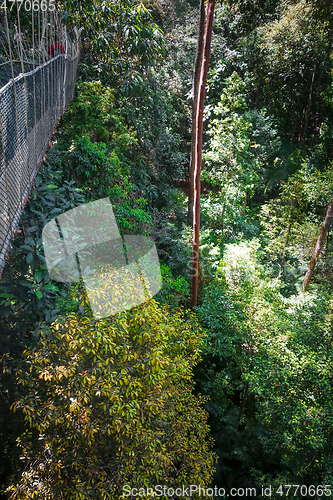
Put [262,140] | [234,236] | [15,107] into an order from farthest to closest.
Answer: [262,140] < [234,236] < [15,107]

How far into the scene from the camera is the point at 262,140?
1015cm

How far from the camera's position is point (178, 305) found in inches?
220

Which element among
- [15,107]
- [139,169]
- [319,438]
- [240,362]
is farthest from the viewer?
[139,169]

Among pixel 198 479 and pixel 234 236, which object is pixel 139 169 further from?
pixel 198 479

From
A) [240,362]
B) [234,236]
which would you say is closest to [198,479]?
[240,362]

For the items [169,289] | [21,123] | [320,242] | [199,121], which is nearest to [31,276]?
[21,123]

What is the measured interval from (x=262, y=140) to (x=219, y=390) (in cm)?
848

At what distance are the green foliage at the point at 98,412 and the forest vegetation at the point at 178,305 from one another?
2 cm

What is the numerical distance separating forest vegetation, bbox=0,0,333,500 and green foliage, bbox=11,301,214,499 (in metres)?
0.02

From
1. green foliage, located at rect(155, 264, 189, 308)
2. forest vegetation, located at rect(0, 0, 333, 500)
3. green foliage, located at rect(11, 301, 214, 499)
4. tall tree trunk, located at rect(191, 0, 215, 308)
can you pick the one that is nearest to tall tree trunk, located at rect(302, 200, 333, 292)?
forest vegetation, located at rect(0, 0, 333, 500)

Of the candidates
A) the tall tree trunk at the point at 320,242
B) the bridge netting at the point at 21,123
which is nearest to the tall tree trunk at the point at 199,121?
the bridge netting at the point at 21,123

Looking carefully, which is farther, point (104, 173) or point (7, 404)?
point (104, 173)

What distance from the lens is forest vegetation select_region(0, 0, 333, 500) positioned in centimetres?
238

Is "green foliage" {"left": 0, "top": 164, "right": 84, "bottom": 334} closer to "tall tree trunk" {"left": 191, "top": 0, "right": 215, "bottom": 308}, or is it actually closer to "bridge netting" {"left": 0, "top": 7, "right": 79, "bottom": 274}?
"bridge netting" {"left": 0, "top": 7, "right": 79, "bottom": 274}
